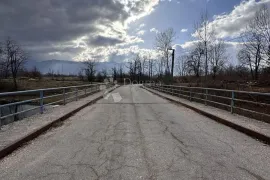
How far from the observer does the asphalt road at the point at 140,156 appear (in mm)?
3932

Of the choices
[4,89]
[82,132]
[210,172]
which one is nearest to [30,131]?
[82,132]

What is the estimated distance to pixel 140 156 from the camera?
4.79 m

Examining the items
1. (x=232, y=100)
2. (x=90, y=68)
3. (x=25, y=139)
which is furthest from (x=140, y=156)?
(x=90, y=68)

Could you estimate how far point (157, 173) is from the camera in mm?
3926

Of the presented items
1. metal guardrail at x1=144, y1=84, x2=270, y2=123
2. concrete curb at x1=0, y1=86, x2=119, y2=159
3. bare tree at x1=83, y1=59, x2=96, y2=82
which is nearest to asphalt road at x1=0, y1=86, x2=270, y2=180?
concrete curb at x1=0, y1=86, x2=119, y2=159

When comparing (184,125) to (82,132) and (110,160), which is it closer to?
(82,132)

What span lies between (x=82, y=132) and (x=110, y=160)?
9.19ft

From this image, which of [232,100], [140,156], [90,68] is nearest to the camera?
[140,156]

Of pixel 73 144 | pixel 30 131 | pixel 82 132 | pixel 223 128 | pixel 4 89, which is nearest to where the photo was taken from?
pixel 73 144

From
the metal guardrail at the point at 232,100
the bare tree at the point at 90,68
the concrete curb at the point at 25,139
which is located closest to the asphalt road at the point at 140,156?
the concrete curb at the point at 25,139

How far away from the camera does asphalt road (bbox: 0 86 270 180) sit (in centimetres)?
393

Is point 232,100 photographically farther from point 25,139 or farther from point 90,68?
point 90,68

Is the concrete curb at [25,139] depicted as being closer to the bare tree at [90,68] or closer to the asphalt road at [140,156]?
the asphalt road at [140,156]

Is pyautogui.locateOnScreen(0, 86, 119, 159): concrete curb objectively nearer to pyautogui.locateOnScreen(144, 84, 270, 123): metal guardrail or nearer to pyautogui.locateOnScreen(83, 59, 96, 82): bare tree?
pyautogui.locateOnScreen(144, 84, 270, 123): metal guardrail
